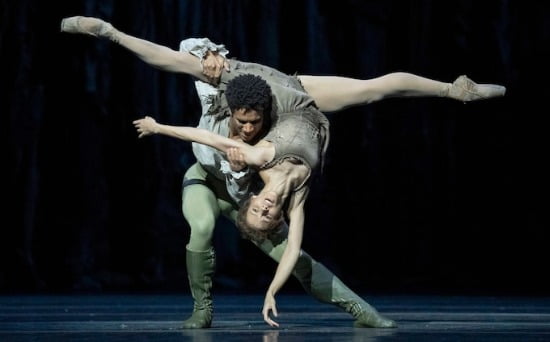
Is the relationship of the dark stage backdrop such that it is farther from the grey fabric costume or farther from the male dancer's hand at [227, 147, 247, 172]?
the male dancer's hand at [227, 147, 247, 172]

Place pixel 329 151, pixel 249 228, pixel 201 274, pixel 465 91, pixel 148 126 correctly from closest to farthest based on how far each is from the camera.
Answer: pixel 148 126 < pixel 249 228 < pixel 201 274 < pixel 465 91 < pixel 329 151

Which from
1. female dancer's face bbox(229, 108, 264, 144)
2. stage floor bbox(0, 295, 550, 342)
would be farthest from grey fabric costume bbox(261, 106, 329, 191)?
stage floor bbox(0, 295, 550, 342)

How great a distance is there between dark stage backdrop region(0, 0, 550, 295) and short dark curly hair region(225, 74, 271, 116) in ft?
11.4

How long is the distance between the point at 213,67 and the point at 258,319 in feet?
3.25

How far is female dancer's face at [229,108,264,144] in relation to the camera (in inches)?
163

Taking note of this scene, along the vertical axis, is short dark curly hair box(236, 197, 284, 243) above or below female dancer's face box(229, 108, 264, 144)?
below

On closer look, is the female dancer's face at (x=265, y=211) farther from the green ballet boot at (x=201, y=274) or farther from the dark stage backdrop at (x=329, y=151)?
the dark stage backdrop at (x=329, y=151)

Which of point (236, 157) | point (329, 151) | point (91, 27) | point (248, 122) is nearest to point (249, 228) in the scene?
point (236, 157)

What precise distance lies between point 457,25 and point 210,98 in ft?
11.4

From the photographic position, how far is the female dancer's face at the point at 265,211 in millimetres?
4121

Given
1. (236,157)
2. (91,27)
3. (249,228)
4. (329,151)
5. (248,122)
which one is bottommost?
(249,228)

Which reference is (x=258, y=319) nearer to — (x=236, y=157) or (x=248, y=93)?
(x=236, y=157)

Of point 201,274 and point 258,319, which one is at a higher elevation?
point 201,274

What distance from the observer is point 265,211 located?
412 centimetres
